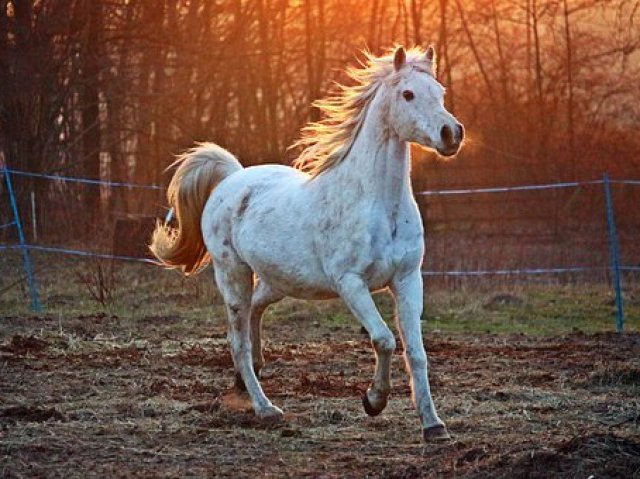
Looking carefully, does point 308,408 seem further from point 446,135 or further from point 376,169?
point 446,135

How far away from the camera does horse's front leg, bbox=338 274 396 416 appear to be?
6.30 meters

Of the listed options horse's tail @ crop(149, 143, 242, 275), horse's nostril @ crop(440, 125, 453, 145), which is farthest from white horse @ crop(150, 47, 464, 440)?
horse's tail @ crop(149, 143, 242, 275)

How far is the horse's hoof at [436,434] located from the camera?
6133 mm

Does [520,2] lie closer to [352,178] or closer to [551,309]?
[551,309]

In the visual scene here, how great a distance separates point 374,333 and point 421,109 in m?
1.16

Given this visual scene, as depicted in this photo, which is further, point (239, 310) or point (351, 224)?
point (239, 310)

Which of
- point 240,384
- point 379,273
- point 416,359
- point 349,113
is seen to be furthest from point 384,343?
point 240,384

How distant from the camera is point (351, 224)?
6.46m

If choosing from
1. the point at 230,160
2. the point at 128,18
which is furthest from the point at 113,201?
the point at 230,160

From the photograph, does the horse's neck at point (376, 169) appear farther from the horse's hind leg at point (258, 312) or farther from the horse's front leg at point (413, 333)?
the horse's hind leg at point (258, 312)

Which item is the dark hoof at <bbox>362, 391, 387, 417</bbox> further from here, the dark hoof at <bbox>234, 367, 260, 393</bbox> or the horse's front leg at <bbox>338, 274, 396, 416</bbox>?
the dark hoof at <bbox>234, 367, 260, 393</bbox>

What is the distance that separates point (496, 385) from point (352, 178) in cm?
229

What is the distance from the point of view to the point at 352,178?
662cm

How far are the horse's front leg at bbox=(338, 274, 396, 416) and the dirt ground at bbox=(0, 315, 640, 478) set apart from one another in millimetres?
195
